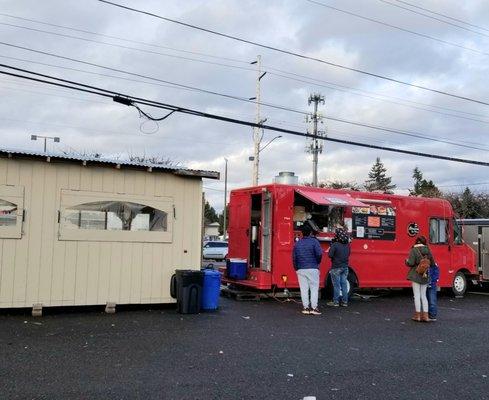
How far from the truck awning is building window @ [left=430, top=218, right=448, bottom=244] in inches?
125

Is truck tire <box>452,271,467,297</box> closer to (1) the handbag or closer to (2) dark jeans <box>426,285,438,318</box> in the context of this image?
(2) dark jeans <box>426,285,438,318</box>

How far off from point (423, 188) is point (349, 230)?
186 ft

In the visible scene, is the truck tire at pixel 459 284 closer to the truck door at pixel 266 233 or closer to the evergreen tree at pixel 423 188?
the truck door at pixel 266 233

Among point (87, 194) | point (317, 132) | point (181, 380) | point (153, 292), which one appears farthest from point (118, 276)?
point (317, 132)

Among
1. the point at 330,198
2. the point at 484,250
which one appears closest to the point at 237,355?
the point at 330,198

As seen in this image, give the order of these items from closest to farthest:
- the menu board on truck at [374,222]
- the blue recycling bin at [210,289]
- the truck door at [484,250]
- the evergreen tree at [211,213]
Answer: the blue recycling bin at [210,289]
the menu board on truck at [374,222]
the truck door at [484,250]
the evergreen tree at [211,213]

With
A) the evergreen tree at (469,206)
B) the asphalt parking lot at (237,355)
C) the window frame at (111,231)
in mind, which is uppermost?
the evergreen tree at (469,206)

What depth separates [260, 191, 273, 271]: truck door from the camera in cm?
1410

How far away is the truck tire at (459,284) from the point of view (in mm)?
17172

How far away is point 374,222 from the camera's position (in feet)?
50.9

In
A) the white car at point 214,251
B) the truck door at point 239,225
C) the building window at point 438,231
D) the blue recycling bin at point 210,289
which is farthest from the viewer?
the white car at point 214,251

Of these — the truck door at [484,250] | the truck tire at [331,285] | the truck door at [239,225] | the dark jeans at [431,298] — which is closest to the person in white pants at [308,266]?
the dark jeans at [431,298]

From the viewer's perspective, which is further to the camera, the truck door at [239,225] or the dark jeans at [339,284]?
the truck door at [239,225]

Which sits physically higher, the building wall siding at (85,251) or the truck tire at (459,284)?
the building wall siding at (85,251)
